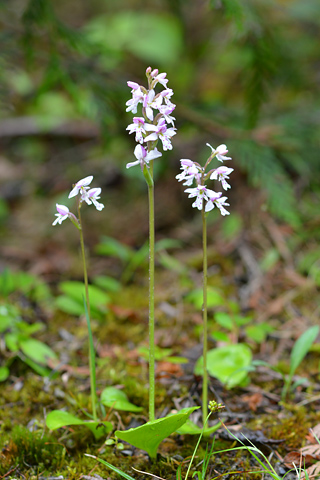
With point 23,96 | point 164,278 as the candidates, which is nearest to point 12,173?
point 23,96

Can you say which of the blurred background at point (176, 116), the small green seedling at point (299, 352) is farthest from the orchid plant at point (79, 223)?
the blurred background at point (176, 116)

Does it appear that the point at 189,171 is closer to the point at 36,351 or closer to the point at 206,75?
the point at 36,351

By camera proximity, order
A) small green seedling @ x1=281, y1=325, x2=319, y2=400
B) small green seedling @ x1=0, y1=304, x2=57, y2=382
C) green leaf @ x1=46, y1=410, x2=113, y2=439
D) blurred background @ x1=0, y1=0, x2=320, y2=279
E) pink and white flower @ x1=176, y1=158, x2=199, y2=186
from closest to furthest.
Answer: pink and white flower @ x1=176, y1=158, x2=199, y2=186 → green leaf @ x1=46, y1=410, x2=113, y2=439 → small green seedling @ x1=281, y1=325, x2=319, y2=400 → small green seedling @ x1=0, y1=304, x2=57, y2=382 → blurred background @ x1=0, y1=0, x2=320, y2=279

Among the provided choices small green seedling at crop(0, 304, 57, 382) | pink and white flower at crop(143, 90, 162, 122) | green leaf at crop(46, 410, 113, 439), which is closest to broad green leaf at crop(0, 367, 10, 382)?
small green seedling at crop(0, 304, 57, 382)

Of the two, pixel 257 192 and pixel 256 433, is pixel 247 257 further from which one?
pixel 256 433

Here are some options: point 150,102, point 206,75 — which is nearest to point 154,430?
point 150,102

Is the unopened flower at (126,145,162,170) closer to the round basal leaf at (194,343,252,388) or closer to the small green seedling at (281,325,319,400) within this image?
the round basal leaf at (194,343,252,388)

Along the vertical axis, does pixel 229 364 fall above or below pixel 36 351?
below

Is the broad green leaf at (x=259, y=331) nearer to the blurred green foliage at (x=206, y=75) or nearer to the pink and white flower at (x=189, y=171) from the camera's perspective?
the blurred green foliage at (x=206, y=75)
